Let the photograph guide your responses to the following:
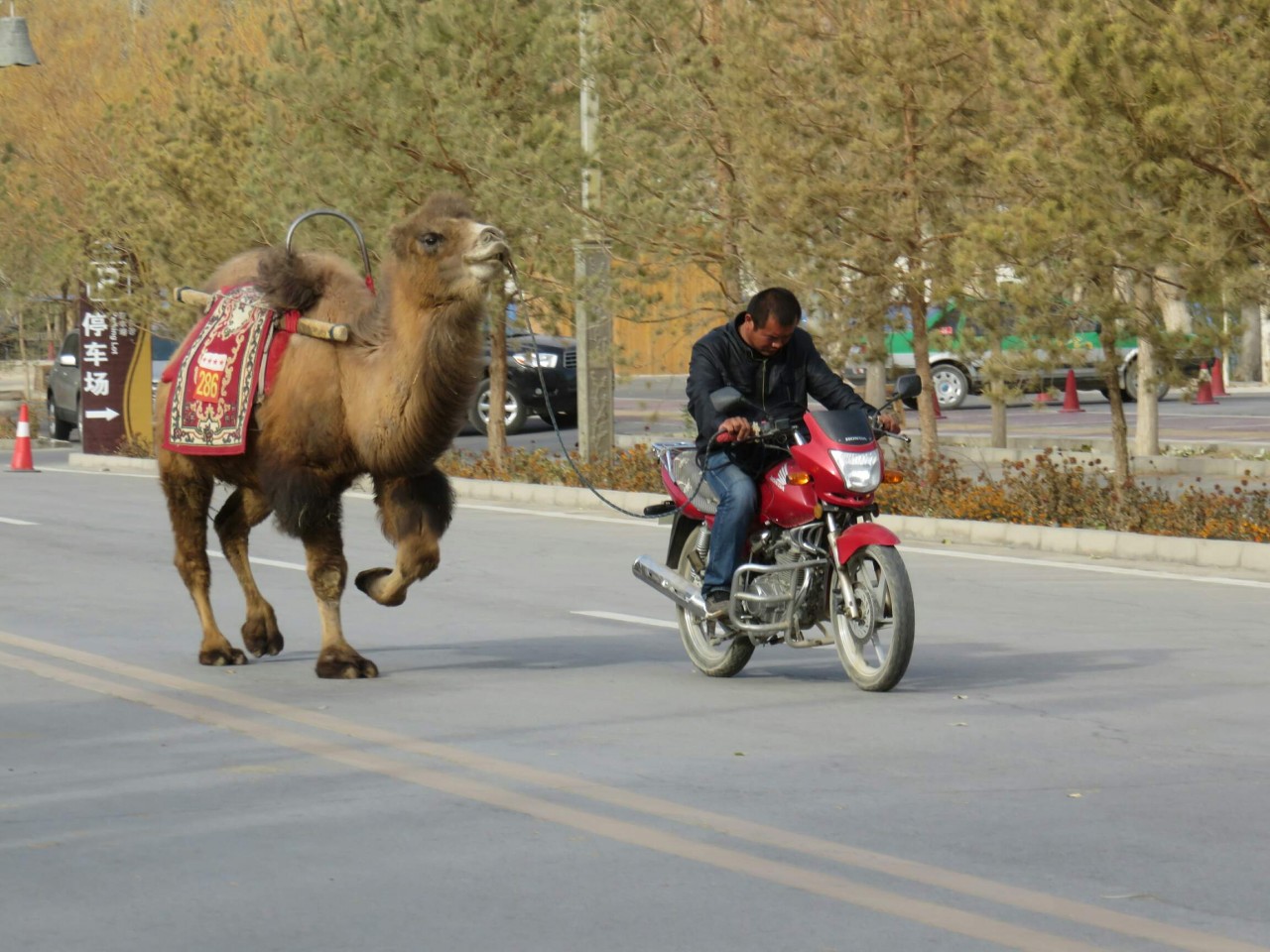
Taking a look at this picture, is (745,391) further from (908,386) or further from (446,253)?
(446,253)

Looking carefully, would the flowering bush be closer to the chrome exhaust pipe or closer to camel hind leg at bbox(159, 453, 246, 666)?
the chrome exhaust pipe

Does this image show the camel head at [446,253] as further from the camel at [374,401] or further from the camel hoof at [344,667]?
the camel hoof at [344,667]

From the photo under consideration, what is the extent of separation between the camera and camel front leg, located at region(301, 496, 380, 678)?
10.7 m

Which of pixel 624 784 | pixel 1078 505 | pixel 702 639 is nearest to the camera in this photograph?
pixel 624 784

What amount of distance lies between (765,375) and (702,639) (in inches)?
49.7

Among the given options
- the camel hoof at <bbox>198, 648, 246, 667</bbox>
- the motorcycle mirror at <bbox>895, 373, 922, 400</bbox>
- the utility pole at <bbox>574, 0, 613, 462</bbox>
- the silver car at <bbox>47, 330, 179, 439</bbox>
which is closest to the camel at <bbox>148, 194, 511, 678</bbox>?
the camel hoof at <bbox>198, 648, 246, 667</bbox>

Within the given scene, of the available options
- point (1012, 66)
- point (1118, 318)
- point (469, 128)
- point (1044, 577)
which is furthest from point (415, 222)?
point (469, 128)

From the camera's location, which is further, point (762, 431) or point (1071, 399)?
point (1071, 399)

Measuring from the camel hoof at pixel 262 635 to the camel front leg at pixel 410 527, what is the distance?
98 centimetres

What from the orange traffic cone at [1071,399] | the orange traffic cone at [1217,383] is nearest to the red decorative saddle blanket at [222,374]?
the orange traffic cone at [1071,399]

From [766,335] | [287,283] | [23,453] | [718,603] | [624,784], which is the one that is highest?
[287,283]

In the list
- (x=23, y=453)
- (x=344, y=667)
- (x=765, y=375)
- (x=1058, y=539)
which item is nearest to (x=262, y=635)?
(x=344, y=667)

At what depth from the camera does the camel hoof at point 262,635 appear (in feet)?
37.5

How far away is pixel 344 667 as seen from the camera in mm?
10773
